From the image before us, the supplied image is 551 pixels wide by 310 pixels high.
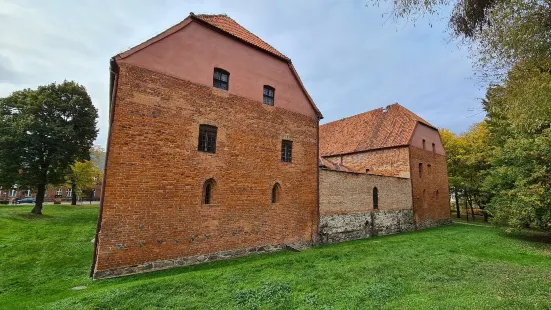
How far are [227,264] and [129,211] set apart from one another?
3829mm

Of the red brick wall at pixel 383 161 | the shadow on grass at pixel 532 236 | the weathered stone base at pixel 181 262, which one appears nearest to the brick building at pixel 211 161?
the weathered stone base at pixel 181 262

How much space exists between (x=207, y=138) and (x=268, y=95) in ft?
13.0

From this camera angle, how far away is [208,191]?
10.5 m

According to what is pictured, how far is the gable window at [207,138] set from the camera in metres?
10.4

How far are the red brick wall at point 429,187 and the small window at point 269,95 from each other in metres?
13.9

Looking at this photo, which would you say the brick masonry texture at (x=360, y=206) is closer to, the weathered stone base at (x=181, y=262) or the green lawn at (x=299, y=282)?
the green lawn at (x=299, y=282)

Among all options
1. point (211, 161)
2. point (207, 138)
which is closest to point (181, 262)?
point (211, 161)

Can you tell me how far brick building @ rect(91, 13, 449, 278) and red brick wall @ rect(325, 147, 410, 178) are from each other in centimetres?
598

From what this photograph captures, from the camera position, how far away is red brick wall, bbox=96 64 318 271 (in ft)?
27.6

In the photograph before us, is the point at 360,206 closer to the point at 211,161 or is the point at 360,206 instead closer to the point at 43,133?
the point at 211,161

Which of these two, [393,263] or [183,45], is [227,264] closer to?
[393,263]

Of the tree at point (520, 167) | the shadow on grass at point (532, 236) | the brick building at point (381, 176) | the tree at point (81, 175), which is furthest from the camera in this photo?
the tree at point (81, 175)

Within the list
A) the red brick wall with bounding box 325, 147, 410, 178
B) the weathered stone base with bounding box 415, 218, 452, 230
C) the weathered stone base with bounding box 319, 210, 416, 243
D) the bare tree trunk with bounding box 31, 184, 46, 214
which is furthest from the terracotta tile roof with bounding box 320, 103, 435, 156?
the bare tree trunk with bounding box 31, 184, 46, 214

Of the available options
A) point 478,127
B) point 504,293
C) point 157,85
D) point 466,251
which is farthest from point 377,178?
point 478,127
